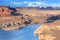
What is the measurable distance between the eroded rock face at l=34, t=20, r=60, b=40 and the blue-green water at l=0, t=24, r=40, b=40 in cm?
16

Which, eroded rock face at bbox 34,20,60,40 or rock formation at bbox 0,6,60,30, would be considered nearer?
eroded rock face at bbox 34,20,60,40

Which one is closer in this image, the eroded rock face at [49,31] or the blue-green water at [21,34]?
the eroded rock face at [49,31]

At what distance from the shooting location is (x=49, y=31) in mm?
4824

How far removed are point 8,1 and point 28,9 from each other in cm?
61

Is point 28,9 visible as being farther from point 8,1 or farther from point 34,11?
point 8,1

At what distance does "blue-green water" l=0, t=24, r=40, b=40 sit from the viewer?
16.6 ft

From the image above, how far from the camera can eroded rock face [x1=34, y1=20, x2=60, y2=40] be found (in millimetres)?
4766

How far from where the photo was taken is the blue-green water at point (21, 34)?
16.6ft

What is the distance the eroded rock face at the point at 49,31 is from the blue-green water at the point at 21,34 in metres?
0.16

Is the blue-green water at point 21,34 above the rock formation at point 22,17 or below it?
below

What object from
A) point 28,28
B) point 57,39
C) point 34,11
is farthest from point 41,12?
point 57,39

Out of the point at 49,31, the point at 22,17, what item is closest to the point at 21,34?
the point at 22,17

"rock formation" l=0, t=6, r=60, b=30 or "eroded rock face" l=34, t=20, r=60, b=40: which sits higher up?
"rock formation" l=0, t=6, r=60, b=30

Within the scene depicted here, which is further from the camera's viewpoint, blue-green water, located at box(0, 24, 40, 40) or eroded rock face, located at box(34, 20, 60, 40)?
blue-green water, located at box(0, 24, 40, 40)
